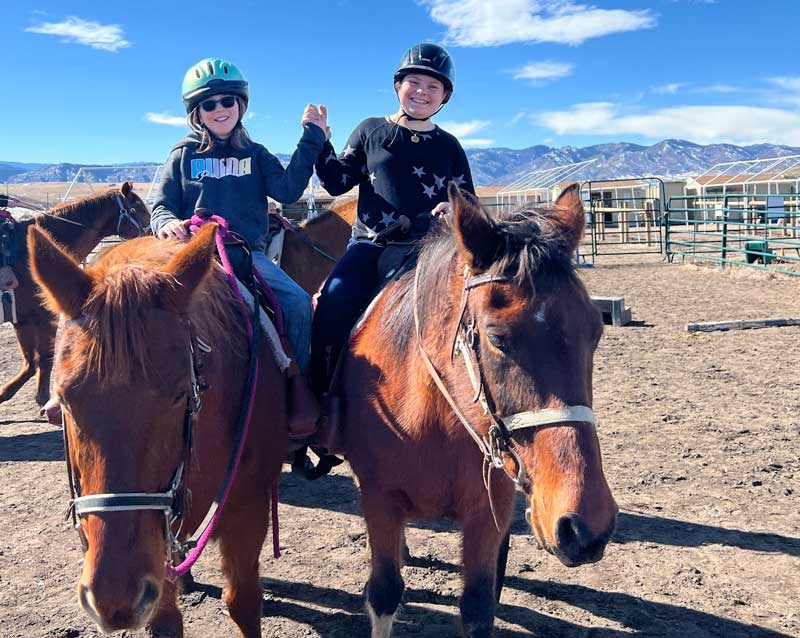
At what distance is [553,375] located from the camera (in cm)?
175

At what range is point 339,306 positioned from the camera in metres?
3.01

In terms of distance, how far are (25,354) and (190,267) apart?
6426 mm

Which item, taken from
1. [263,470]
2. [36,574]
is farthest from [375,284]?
[36,574]

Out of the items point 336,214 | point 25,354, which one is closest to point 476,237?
point 336,214

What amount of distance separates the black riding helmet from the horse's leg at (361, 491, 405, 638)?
198cm

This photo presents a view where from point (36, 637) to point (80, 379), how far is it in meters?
2.19

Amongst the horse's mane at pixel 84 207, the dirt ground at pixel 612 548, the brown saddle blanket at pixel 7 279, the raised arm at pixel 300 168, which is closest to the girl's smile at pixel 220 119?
the raised arm at pixel 300 168

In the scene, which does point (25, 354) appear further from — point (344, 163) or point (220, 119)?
point (344, 163)

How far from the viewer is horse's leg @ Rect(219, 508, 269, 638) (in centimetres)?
257

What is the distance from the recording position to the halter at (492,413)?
173 centimetres

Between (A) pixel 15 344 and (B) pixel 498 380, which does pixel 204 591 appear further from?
(A) pixel 15 344

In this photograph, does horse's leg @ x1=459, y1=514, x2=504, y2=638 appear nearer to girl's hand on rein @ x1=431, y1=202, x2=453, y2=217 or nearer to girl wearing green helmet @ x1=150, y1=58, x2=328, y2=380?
girl wearing green helmet @ x1=150, y1=58, x2=328, y2=380

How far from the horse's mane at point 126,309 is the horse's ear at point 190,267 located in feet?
0.07

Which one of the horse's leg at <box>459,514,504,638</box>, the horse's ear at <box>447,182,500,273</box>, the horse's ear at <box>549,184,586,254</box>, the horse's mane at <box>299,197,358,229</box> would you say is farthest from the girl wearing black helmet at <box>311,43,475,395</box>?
the horse's mane at <box>299,197,358,229</box>
